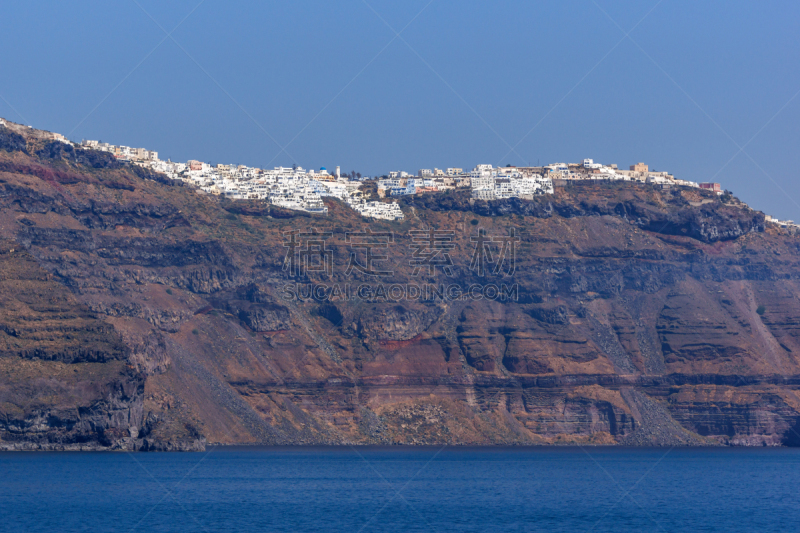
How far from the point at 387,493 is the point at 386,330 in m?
77.7

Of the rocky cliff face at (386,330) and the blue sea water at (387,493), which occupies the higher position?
the rocky cliff face at (386,330)

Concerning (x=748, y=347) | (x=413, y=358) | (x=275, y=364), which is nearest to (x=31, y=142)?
(x=275, y=364)

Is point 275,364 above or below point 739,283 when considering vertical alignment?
below

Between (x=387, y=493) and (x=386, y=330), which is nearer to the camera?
(x=387, y=493)

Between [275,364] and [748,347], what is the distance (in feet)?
234

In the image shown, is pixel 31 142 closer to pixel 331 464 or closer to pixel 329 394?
pixel 329 394

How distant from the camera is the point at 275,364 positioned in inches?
6742

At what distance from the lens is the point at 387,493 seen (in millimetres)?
102062

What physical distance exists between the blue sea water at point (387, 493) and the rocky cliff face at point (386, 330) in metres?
20.1

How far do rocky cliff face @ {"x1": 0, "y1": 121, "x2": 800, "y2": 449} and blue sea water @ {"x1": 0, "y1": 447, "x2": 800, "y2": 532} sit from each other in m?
20.1

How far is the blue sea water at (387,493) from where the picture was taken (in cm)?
8312

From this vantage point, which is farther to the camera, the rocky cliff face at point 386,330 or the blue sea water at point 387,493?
the rocky cliff face at point 386,330

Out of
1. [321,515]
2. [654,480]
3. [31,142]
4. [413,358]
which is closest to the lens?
[321,515]

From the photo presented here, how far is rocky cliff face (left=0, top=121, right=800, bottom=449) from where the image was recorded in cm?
16338
